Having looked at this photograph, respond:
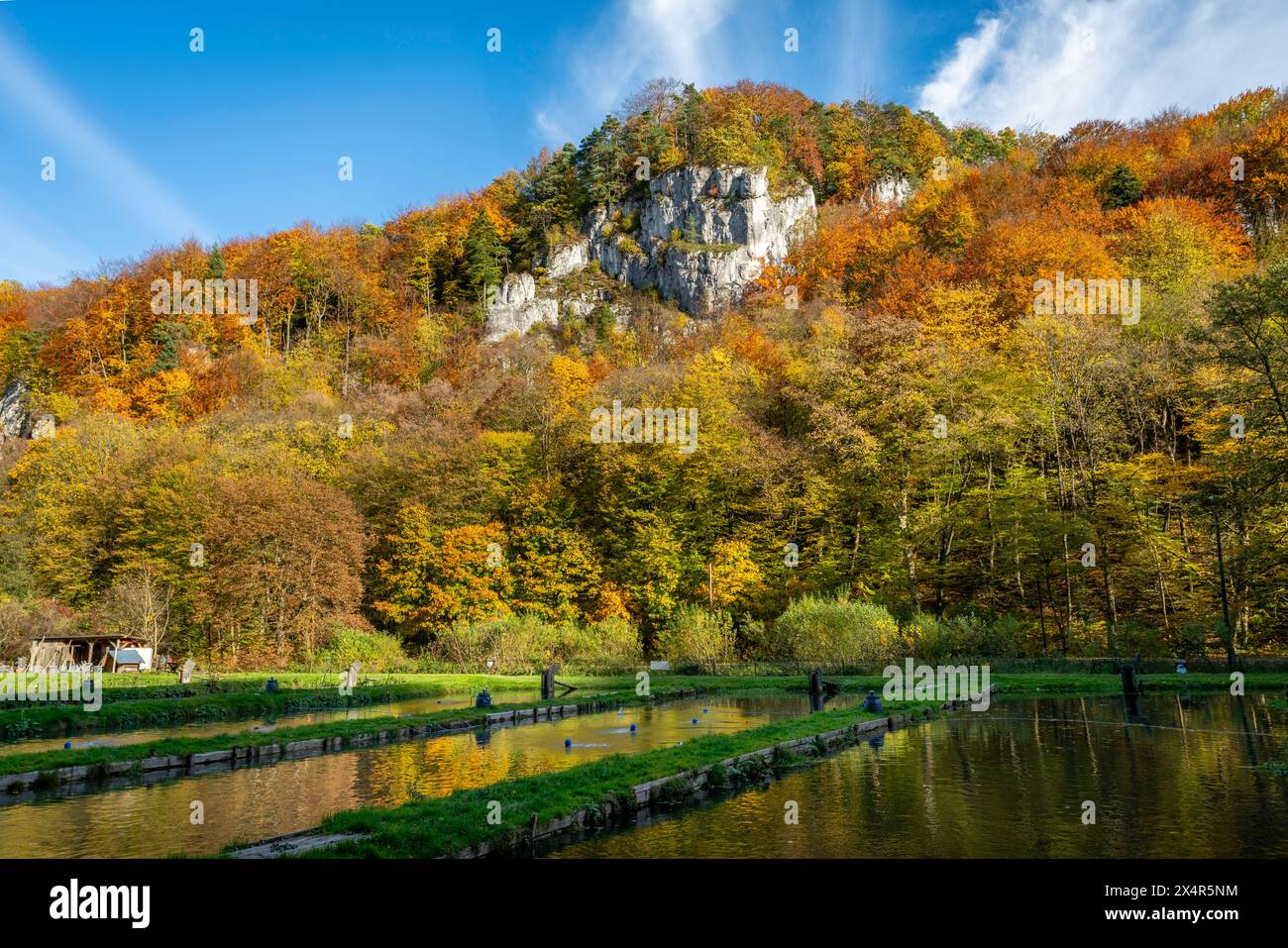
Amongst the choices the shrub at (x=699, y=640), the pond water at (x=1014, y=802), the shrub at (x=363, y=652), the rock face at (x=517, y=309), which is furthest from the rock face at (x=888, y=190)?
the pond water at (x=1014, y=802)

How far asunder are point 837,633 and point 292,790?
24177mm

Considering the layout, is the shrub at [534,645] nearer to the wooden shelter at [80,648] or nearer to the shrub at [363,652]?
the shrub at [363,652]

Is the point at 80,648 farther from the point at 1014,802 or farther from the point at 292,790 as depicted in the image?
the point at 1014,802

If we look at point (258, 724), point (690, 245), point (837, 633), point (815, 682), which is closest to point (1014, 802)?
point (815, 682)

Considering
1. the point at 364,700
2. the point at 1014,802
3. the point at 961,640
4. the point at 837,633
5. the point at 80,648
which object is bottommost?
the point at 364,700

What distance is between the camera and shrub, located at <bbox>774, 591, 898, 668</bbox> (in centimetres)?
3175

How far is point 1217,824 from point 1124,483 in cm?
3004

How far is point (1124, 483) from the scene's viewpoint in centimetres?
3466

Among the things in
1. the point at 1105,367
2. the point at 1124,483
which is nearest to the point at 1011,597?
the point at 1124,483

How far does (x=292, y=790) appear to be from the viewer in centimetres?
1236
